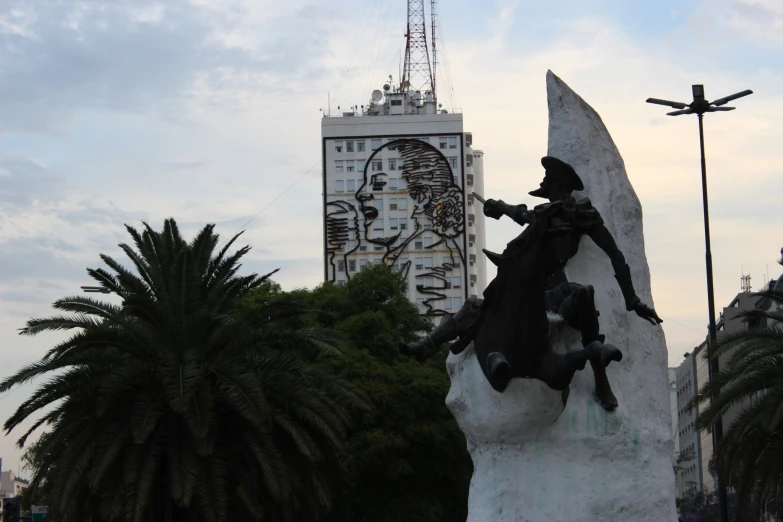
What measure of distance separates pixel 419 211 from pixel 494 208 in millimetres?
79098

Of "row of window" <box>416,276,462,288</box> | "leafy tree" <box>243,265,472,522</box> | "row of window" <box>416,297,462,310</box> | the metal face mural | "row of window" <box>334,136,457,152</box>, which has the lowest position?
"leafy tree" <box>243,265,472,522</box>

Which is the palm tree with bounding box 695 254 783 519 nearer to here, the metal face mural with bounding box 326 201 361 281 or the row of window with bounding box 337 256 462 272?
the row of window with bounding box 337 256 462 272

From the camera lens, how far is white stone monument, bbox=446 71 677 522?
39.4ft

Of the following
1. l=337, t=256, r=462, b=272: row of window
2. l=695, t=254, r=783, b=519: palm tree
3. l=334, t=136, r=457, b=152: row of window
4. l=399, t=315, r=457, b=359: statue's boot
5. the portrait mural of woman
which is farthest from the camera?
l=337, t=256, r=462, b=272: row of window

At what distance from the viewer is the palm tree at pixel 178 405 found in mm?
21141

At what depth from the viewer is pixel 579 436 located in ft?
39.6

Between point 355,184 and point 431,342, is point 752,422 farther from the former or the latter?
point 355,184

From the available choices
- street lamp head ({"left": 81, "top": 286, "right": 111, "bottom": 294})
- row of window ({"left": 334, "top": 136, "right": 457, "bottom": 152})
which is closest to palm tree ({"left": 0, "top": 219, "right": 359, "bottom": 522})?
street lamp head ({"left": 81, "top": 286, "right": 111, "bottom": 294})

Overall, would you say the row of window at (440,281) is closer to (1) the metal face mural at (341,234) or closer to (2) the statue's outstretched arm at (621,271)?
(1) the metal face mural at (341,234)

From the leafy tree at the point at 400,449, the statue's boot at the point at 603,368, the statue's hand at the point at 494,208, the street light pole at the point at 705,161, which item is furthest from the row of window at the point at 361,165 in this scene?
the statue's boot at the point at 603,368

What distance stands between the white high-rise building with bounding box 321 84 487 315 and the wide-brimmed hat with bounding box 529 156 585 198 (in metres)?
77.6

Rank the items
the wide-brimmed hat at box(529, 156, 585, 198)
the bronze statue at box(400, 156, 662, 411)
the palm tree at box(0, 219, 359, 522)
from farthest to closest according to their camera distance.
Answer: the palm tree at box(0, 219, 359, 522)
the wide-brimmed hat at box(529, 156, 585, 198)
the bronze statue at box(400, 156, 662, 411)

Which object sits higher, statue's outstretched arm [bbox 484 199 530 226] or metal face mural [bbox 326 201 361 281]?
metal face mural [bbox 326 201 361 281]

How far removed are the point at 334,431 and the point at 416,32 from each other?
214 feet
